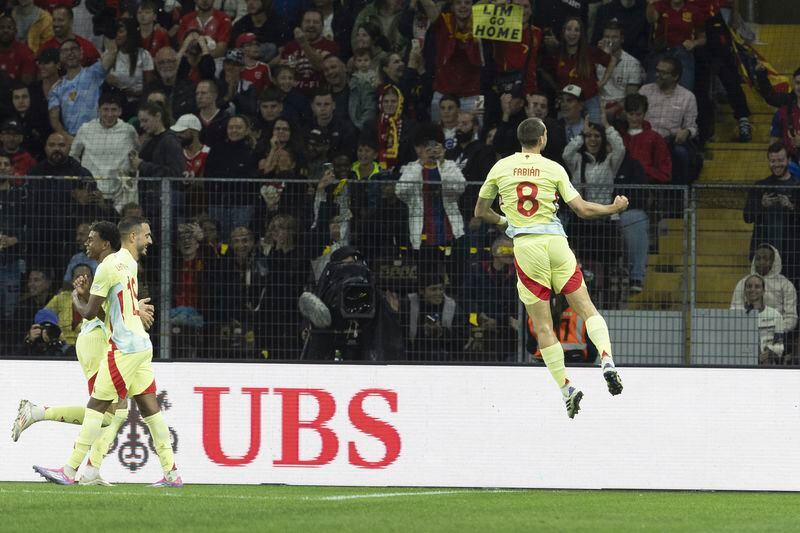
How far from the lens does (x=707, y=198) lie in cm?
1384

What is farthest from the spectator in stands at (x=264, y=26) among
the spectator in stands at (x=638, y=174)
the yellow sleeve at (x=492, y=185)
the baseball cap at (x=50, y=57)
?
the yellow sleeve at (x=492, y=185)

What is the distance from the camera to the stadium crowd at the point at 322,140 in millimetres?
13891

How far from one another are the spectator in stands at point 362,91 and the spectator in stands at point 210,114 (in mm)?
1509

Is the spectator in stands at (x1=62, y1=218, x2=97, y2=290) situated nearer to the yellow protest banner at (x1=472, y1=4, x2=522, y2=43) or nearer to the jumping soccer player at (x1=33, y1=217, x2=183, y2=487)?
the jumping soccer player at (x1=33, y1=217, x2=183, y2=487)

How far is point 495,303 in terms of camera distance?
13750mm

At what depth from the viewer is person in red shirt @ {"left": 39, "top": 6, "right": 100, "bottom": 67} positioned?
61.6 ft

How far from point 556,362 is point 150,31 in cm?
899

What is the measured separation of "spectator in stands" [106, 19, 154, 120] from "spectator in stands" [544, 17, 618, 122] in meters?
4.86

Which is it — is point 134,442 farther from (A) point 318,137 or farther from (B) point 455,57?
(B) point 455,57

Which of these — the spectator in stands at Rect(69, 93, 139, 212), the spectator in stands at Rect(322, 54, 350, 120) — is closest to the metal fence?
the spectator in stands at Rect(69, 93, 139, 212)

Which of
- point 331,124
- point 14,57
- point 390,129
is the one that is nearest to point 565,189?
point 390,129

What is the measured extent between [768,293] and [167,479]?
18.4 ft

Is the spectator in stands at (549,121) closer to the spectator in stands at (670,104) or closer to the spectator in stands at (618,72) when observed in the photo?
the spectator in stands at (618,72)

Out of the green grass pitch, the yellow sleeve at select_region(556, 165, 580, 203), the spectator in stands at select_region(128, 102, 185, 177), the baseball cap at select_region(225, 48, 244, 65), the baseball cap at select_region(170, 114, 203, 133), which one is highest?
the baseball cap at select_region(225, 48, 244, 65)
